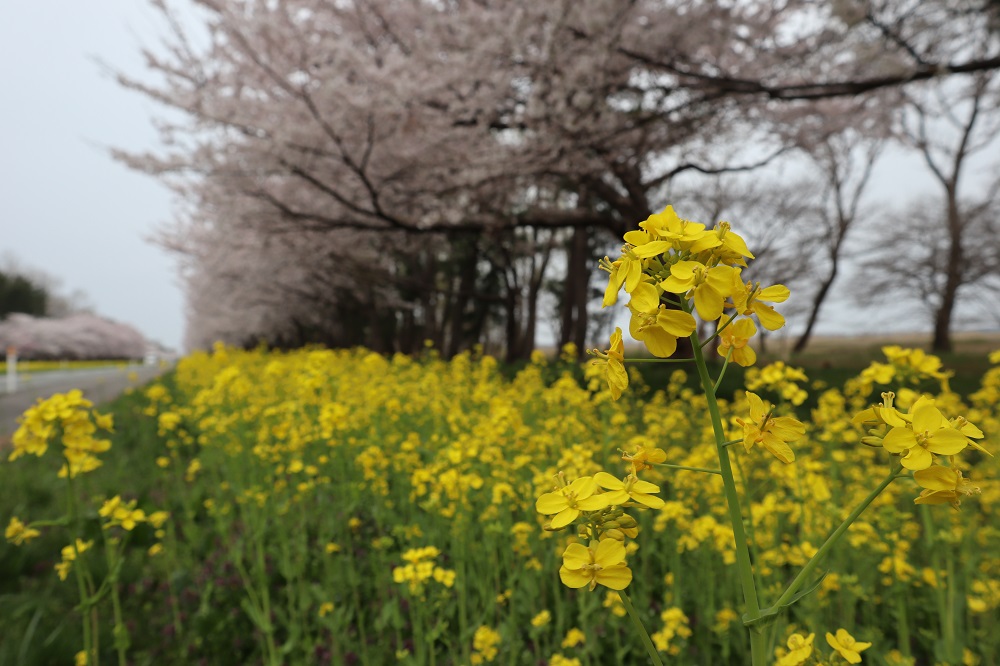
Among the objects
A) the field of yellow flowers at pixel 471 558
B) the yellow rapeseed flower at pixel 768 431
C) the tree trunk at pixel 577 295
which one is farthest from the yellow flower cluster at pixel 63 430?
the tree trunk at pixel 577 295

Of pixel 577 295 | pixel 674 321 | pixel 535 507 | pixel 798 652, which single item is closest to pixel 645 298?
pixel 674 321

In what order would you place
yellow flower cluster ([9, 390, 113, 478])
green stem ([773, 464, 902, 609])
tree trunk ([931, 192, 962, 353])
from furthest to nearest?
tree trunk ([931, 192, 962, 353])
yellow flower cluster ([9, 390, 113, 478])
green stem ([773, 464, 902, 609])

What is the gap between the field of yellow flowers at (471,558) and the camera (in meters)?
2.03

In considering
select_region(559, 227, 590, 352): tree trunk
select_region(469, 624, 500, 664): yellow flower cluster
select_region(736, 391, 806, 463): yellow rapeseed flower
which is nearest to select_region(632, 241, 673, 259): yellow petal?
select_region(736, 391, 806, 463): yellow rapeseed flower

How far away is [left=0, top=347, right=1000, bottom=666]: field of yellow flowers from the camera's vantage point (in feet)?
6.65

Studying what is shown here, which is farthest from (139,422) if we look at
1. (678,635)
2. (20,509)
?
(678,635)

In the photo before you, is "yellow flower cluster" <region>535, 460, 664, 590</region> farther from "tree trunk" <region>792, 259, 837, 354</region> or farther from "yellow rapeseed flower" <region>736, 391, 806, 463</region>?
"tree trunk" <region>792, 259, 837, 354</region>

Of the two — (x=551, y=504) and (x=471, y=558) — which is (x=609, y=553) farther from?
(x=471, y=558)

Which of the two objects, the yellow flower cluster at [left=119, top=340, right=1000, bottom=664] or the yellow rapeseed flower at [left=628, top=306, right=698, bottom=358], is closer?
the yellow rapeseed flower at [left=628, top=306, right=698, bottom=358]

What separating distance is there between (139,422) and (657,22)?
8898 mm

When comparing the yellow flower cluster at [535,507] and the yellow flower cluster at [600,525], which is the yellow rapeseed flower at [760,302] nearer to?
the yellow flower cluster at [600,525]

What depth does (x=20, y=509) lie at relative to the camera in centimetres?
429

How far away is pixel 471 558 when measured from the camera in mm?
2555

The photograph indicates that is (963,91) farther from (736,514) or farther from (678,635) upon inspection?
(736,514)
